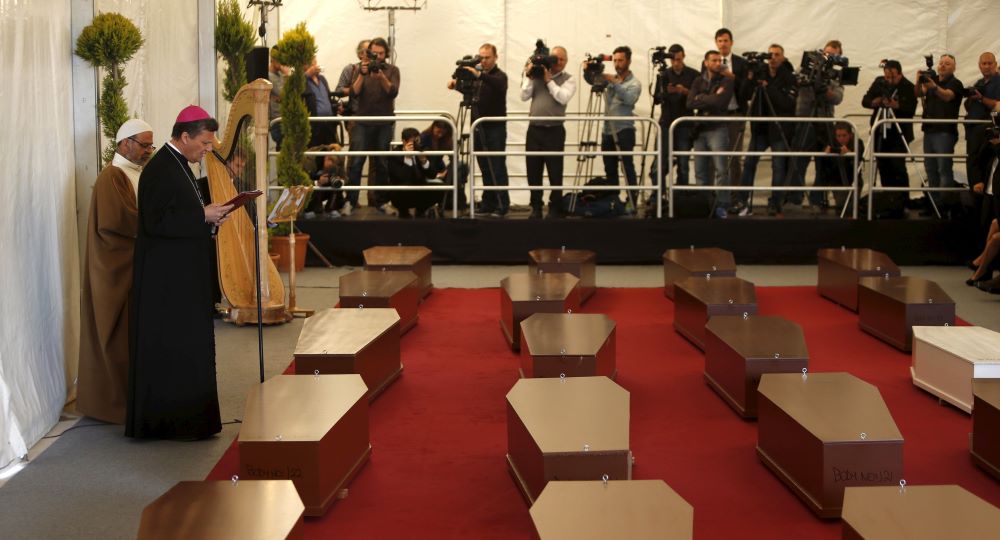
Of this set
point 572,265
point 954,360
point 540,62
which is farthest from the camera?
point 540,62

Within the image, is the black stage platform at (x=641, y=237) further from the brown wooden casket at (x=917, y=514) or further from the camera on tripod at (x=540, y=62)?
the brown wooden casket at (x=917, y=514)

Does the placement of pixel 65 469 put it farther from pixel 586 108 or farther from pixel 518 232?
pixel 586 108

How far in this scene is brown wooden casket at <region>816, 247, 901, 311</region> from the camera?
32.1 ft

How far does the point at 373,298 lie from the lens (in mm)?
8562

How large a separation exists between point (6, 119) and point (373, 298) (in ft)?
10.2

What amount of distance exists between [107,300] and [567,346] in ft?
8.68

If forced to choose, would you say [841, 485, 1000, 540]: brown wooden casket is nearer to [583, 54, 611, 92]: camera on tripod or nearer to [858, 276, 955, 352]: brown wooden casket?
[858, 276, 955, 352]: brown wooden casket

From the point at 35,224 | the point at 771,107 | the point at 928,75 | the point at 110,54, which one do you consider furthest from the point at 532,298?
the point at 928,75

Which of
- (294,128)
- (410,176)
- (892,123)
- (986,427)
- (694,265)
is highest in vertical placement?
(892,123)

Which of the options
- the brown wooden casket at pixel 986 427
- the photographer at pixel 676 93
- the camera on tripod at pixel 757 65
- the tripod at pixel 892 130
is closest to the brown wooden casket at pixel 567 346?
the brown wooden casket at pixel 986 427

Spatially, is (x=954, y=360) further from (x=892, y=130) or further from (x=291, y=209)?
(x=892, y=130)

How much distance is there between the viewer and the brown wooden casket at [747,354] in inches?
259

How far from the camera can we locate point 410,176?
12.7 meters

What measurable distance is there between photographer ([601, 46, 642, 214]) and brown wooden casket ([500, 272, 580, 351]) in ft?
11.6
